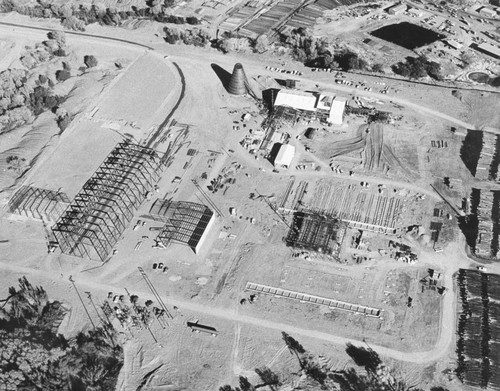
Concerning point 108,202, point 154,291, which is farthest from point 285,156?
point 154,291

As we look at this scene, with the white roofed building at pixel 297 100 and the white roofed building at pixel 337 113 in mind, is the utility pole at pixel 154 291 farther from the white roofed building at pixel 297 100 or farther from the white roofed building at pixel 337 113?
the white roofed building at pixel 337 113

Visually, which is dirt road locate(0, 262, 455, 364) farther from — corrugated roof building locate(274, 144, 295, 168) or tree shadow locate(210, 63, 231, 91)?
tree shadow locate(210, 63, 231, 91)

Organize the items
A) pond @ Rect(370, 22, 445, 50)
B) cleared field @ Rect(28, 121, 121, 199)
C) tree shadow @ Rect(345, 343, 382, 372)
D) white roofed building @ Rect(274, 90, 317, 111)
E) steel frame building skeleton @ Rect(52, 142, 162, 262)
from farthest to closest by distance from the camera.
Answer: pond @ Rect(370, 22, 445, 50)
white roofed building @ Rect(274, 90, 317, 111)
cleared field @ Rect(28, 121, 121, 199)
steel frame building skeleton @ Rect(52, 142, 162, 262)
tree shadow @ Rect(345, 343, 382, 372)

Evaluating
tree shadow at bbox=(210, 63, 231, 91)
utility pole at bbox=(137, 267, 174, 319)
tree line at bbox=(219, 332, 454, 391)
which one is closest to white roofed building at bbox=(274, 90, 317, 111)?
tree shadow at bbox=(210, 63, 231, 91)

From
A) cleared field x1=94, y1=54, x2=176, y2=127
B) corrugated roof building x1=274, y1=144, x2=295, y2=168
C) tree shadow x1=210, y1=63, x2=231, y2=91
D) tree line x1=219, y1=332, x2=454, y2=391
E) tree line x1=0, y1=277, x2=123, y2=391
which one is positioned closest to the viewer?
tree line x1=0, y1=277, x2=123, y2=391

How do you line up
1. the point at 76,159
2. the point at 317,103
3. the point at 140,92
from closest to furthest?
1. the point at 76,159
2. the point at 317,103
3. the point at 140,92

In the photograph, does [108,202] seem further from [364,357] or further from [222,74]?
[364,357]
